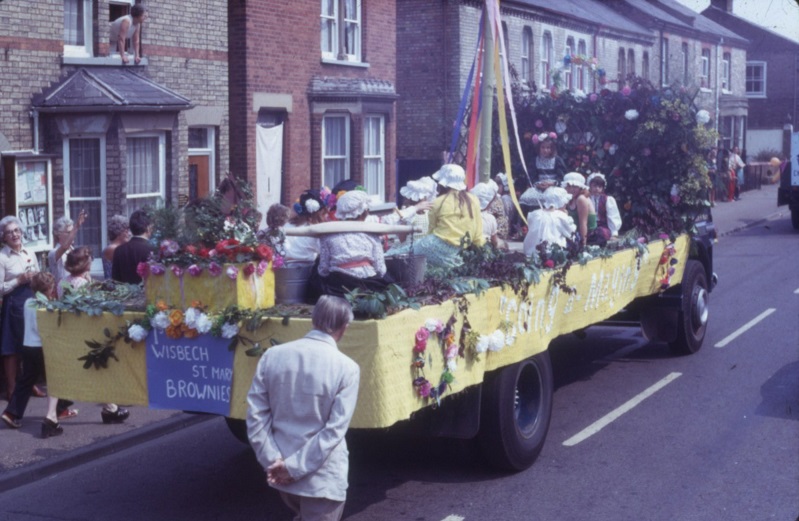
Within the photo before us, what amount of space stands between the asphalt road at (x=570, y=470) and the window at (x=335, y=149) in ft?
37.2

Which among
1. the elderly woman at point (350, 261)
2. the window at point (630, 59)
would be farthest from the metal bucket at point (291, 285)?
the window at point (630, 59)

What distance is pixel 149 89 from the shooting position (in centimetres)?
1555

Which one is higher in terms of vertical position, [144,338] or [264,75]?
[264,75]

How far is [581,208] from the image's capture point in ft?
37.4

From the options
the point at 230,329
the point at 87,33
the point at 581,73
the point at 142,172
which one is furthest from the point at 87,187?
the point at 581,73

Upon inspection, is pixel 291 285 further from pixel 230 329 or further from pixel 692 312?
pixel 692 312

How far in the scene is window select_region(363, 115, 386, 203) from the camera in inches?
930

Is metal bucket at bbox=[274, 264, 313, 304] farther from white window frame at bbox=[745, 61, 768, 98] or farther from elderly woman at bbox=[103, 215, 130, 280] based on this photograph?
white window frame at bbox=[745, 61, 768, 98]

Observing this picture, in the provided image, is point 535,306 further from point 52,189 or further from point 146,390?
point 52,189

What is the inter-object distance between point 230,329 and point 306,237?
151 cm

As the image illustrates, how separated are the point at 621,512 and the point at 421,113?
2372cm

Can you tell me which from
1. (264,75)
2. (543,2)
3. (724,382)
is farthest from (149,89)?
(543,2)

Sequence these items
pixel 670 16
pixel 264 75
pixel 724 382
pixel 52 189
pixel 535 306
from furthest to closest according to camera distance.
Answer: pixel 670 16 < pixel 264 75 < pixel 52 189 < pixel 724 382 < pixel 535 306

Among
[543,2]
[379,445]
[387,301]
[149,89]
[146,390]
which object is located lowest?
[379,445]
